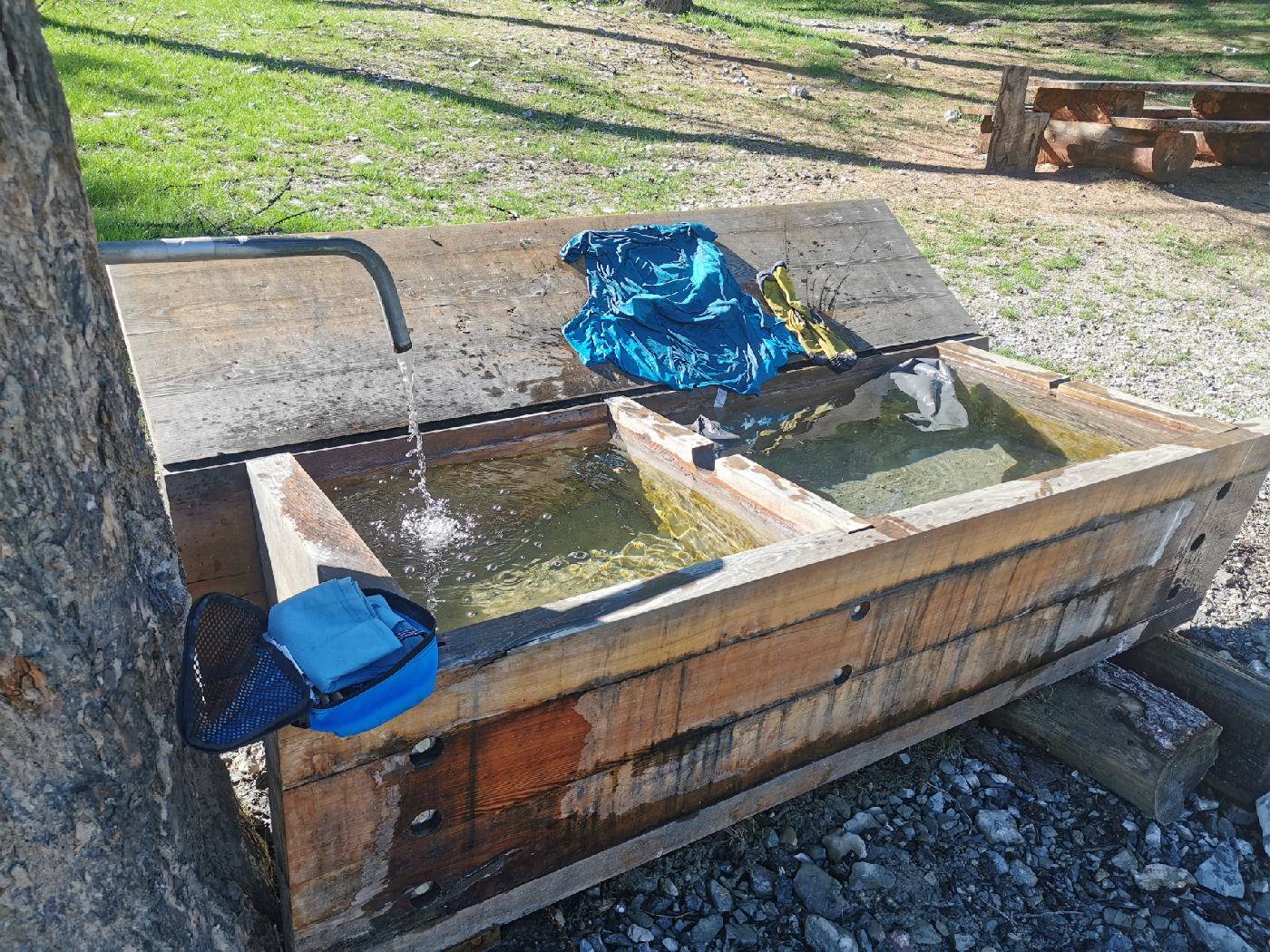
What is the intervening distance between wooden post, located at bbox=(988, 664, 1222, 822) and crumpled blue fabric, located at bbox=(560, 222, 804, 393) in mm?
1680

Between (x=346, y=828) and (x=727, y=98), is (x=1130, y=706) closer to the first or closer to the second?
(x=346, y=828)

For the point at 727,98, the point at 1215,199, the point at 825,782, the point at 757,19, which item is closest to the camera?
the point at 825,782

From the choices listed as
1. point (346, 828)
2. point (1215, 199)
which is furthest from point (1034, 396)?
point (1215, 199)

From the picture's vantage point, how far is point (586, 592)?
3.06 m

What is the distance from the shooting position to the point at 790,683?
285cm

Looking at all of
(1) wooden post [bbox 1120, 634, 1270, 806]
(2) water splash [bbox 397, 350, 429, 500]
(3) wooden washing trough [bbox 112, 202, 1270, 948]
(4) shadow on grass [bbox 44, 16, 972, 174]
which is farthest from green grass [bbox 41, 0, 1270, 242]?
(1) wooden post [bbox 1120, 634, 1270, 806]

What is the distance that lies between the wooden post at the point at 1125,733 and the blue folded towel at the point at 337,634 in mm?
2587

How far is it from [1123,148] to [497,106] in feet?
21.4

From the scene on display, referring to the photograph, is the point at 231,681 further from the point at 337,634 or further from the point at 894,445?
the point at 894,445

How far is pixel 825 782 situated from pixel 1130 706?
1.17 metres

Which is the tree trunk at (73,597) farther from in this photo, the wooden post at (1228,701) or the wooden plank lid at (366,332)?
the wooden post at (1228,701)

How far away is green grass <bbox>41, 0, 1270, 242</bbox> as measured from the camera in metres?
7.16

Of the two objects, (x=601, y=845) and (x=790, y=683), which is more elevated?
(x=790, y=683)

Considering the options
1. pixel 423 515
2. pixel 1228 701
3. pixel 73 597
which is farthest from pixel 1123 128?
pixel 73 597
